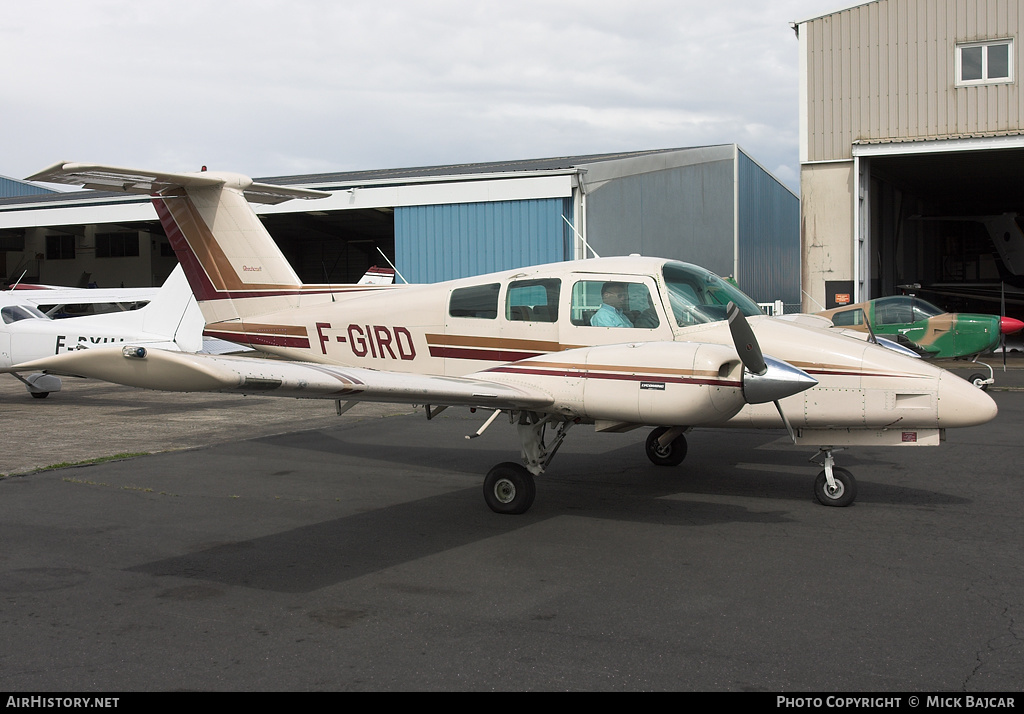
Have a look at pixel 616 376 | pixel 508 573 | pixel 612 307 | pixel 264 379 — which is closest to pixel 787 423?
pixel 616 376

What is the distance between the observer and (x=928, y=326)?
16.6 metres

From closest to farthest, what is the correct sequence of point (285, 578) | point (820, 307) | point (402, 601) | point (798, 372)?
point (402, 601)
point (285, 578)
point (798, 372)
point (820, 307)

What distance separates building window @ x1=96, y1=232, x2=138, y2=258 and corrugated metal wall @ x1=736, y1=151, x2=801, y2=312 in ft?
90.3

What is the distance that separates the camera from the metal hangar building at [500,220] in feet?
68.8

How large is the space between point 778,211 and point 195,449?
32.2 m

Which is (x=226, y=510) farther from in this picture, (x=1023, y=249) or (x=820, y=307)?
(x=1023, y=249)

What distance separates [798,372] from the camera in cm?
622

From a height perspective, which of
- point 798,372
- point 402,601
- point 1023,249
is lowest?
point 402,601

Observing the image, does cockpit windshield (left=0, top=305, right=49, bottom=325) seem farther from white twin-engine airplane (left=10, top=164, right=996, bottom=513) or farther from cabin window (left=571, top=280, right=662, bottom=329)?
cabin window (left=571, top=280, right=662, bottom=329)

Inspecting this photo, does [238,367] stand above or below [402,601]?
above

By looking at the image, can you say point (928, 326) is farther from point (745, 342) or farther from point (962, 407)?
point (745, 342)

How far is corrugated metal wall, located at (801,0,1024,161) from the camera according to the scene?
19.0 meters

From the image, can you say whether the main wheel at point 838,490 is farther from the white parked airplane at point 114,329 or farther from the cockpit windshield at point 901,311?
the white parked airplane at point 114,329
